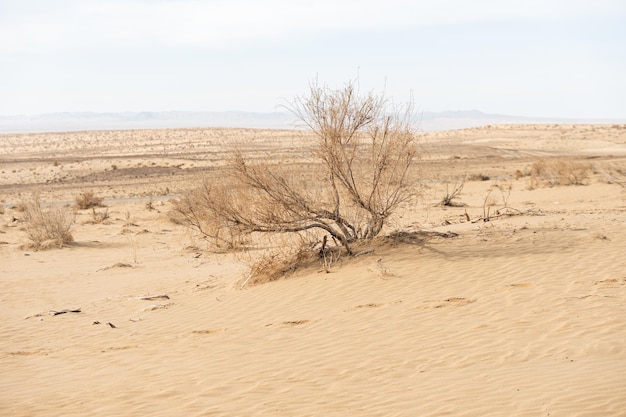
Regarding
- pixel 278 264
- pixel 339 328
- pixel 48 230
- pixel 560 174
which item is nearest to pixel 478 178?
pixel 560 174

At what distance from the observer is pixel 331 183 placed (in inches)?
506

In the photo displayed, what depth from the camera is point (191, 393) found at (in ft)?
23.3

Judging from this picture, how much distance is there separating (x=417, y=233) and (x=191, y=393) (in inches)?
284

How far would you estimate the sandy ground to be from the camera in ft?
21.7

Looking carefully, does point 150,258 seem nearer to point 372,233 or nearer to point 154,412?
point 372,233

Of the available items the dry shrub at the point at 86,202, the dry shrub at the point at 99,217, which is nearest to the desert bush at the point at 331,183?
the dry shrub at the point at 99,217

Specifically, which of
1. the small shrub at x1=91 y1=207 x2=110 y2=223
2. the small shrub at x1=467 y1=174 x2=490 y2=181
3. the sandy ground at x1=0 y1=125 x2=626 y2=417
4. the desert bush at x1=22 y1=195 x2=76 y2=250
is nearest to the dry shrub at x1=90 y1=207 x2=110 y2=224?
the small shrub at x1=91 y1=207 x2=110 y2=223

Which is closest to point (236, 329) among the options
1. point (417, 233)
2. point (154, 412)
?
point (154, 412)

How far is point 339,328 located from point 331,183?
3970 mm

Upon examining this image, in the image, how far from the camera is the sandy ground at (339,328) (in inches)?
260

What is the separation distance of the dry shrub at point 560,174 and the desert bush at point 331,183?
15850 mm

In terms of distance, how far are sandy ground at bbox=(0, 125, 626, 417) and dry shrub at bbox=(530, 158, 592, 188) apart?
811 cm

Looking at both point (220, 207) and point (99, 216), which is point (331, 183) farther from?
point (99, 216)

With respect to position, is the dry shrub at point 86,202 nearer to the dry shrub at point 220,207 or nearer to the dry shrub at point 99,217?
the dry shrub at point 99,217
